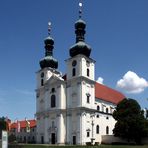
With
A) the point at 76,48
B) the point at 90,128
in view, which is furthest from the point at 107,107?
the point at 76,48

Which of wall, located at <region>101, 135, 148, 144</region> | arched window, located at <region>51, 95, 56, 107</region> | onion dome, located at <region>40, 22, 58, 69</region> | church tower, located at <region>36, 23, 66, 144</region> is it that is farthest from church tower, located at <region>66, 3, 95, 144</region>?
onion dome, located at <region>40, 22, 58, 69</region>

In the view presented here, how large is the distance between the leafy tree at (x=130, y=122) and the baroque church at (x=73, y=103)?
5.72 metres

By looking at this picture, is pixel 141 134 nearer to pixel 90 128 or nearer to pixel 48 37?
pixel 90 128

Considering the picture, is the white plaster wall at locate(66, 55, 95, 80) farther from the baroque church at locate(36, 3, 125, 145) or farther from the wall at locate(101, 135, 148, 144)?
the wall at locate(101, 135, 148, 144)

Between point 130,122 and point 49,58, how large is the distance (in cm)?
2470

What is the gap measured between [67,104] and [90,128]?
6800 millimetres

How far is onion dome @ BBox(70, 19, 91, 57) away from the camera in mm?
66812

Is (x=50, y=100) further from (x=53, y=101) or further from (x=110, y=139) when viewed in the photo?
(x=110, y=139)

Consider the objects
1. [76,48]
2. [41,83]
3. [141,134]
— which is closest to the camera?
[141,134]

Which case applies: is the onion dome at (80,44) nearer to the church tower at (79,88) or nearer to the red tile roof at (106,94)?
the church tower at (79,88)

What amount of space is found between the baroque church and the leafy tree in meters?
5.72

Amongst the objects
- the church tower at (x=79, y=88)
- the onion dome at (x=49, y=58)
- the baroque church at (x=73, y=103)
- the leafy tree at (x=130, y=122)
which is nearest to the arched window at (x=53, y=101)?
the baroque church at (x=73, y=103)

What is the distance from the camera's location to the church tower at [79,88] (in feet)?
209

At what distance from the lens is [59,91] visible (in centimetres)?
6825
